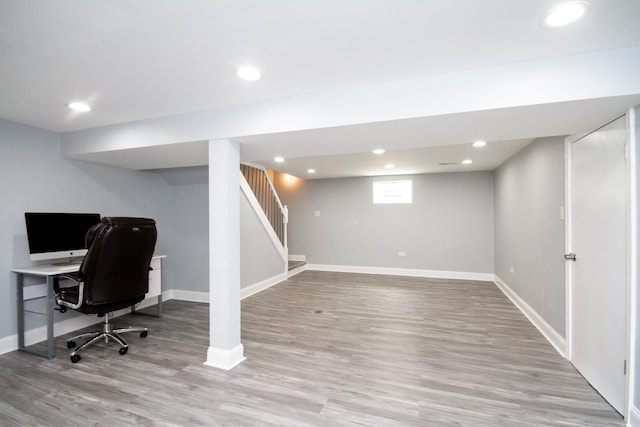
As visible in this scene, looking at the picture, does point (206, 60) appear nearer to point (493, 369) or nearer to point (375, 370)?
point (375, 370)

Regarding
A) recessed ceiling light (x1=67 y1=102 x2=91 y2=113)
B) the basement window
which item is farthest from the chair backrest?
the basement window

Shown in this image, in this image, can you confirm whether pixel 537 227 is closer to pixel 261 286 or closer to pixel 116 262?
pixel 261 286

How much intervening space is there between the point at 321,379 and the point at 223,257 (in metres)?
1.30

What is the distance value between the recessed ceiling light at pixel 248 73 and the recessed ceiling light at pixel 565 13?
1.59 m

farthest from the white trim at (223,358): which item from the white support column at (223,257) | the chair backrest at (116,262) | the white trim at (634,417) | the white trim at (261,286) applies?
the white trim at (634,417)

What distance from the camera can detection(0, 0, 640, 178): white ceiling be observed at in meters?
1.30

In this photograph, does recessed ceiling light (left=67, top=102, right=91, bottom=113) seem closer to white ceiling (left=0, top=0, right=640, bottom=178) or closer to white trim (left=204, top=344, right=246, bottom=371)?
white ceiling (left=0, top=0, right=640, bottom=178)

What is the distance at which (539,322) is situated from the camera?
10.7 ft

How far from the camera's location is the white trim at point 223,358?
8.03 ft

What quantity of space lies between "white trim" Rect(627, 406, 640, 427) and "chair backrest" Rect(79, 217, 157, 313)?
12.8 feet

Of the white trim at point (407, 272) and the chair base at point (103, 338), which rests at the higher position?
the chair base at point (103, 338)

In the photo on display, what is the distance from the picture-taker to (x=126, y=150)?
2904 mm

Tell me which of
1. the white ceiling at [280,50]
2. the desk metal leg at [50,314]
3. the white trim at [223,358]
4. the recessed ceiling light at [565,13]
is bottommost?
the white trim at [223,358]

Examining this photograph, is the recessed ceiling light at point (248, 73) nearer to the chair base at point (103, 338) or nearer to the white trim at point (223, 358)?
the white trim at point (223, 358)
